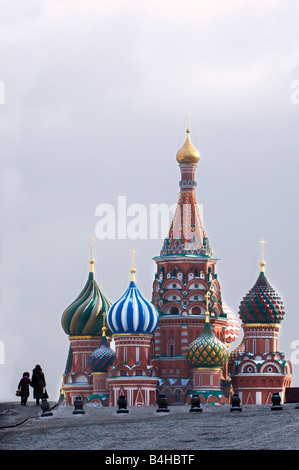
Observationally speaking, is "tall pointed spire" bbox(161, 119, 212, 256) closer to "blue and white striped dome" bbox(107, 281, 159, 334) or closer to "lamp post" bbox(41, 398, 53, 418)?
"blue and white striped dome" bbox(107, 281, 159, 334)

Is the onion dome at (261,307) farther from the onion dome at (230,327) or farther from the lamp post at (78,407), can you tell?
the lamp post at (78,407)

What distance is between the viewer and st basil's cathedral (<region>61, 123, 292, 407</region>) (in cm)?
6969

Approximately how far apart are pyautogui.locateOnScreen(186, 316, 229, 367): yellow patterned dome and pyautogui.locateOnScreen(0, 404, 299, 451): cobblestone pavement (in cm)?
3373

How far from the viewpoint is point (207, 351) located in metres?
69.1

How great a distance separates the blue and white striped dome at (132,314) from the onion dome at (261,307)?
443 cm

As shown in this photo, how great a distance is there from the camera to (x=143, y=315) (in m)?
69.2

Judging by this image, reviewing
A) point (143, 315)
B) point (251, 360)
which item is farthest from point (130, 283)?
point (251, 360)

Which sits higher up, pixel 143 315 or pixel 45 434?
pixel 143 315

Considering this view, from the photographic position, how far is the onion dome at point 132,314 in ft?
227

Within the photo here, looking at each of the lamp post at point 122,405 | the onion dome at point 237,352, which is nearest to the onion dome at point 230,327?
the onion dome at point 237,352

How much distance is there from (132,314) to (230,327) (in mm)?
8186
